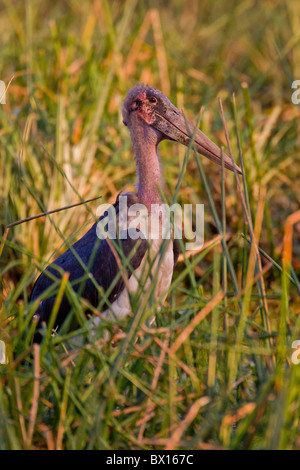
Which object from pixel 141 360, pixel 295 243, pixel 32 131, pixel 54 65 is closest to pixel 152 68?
pixel 54 65

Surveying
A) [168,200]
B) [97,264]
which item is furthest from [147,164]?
[168,200]

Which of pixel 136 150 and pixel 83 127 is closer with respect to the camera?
pixel 136 150

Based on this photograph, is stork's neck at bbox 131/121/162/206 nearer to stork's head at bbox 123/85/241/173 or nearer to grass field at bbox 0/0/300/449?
stork's head at bbox 123/85/241/173

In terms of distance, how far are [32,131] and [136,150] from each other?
166cm

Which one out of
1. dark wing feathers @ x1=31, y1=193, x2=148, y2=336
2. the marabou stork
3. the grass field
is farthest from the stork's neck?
the grass field

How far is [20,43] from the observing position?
6.39m

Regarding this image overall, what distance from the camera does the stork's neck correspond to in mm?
3908

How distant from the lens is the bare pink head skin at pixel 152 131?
3.96 m

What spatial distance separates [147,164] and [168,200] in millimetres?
1101

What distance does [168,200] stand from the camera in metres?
5.05

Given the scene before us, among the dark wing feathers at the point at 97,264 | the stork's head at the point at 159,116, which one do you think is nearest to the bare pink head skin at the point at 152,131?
the stork's head at the point at 159,116

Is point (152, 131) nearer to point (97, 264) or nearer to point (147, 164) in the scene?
point (147, 164)

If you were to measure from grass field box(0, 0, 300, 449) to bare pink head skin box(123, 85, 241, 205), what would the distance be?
0.28 meters

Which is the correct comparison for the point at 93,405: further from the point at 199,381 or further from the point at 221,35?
the point at 221,35
